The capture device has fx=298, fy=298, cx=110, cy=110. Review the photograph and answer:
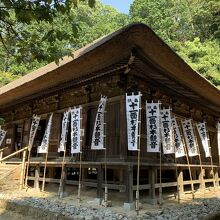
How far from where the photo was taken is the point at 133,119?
7.72 metres

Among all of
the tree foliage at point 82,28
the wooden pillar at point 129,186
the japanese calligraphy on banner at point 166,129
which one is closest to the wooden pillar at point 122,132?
the wooden pillar at point 129,186

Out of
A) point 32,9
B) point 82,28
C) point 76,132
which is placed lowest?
point 76,132

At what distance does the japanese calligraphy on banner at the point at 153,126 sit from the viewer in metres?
8.09

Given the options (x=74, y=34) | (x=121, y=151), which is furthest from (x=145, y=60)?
(x=74, y=34)

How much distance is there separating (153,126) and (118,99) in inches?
63.0

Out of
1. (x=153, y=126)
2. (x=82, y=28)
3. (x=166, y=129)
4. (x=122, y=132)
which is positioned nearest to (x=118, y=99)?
(x=122, y=132)

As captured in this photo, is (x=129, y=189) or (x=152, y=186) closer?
(x=129, y=189)

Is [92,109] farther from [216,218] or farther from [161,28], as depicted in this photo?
[161,28]

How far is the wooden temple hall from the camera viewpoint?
7.74 metres

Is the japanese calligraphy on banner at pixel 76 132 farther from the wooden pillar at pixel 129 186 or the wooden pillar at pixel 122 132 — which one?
the wooden pillar at pixel 129 186

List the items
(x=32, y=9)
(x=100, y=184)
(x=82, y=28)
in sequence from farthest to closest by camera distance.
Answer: (x=82, y=28)
(x=100, y=184)
(x=32, y=9)

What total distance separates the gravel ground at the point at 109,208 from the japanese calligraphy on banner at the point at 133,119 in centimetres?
166

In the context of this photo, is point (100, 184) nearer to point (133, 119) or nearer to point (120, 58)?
point (133, 119)

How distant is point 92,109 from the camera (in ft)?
33.5
